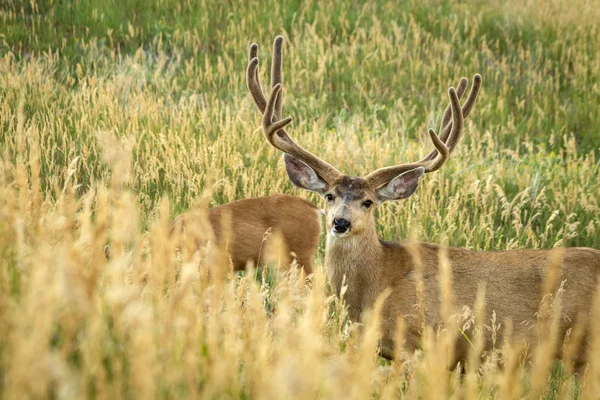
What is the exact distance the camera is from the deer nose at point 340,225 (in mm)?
4820

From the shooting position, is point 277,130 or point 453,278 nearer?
point 453,278

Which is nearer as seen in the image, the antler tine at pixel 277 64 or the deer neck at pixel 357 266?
the deer neck at pixel 357 266

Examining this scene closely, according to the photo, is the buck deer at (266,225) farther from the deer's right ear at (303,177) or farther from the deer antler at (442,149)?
the deer antler at (442,149)

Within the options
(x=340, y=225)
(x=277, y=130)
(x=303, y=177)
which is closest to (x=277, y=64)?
(x=277, y=130)

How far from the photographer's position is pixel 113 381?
2.14 m

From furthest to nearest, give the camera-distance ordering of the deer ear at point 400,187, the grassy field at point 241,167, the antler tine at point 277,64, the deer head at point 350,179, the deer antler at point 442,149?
the antler tine at point 277,64, the deer ear at point 400,187, the deer antler at point 442,149, the deer head at point 350,179, the grassy field at point 241,167

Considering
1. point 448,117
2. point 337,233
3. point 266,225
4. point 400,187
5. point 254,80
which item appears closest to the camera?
point 337,233

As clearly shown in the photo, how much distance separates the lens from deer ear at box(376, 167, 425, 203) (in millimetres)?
5270

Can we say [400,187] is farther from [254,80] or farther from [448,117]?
[254,80]

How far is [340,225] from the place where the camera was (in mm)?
4824

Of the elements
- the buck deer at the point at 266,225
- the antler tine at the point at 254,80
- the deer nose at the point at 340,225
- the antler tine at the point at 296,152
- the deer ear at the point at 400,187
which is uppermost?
the antler tine at the point at 254,80

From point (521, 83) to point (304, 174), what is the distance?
8.25m

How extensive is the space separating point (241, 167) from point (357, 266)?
2367 millimetres

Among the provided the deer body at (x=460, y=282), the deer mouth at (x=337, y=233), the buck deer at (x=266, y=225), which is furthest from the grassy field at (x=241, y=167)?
the deer mouth at (x=337, y=233)
